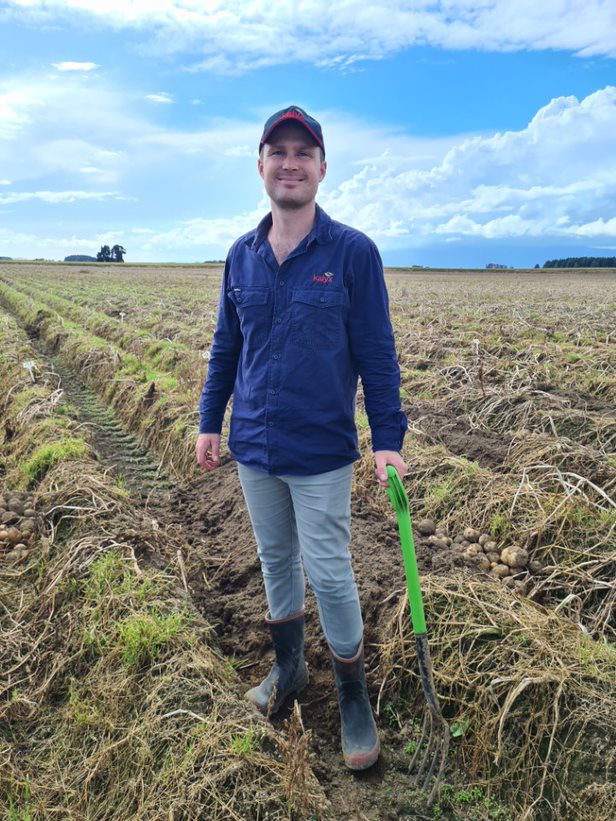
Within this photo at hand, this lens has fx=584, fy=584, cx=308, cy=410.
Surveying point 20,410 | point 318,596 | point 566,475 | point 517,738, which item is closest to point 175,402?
point 20,410

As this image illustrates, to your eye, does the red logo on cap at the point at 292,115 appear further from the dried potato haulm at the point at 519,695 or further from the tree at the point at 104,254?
the tree at the point at 104,254

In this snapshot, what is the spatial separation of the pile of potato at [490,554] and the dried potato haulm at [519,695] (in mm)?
628

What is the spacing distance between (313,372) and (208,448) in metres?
0.89

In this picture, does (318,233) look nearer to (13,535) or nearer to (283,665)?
(283,665)

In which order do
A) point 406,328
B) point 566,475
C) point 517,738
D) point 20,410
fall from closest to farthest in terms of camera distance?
point 517,738 → point 566,475 → point 20,410 → point 406,328

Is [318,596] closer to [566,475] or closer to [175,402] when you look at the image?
[566,475]

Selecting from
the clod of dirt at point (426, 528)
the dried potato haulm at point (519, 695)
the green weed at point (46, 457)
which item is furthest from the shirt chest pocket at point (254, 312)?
the green weed at point (46, 457)

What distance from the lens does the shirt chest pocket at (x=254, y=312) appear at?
8.15 ft

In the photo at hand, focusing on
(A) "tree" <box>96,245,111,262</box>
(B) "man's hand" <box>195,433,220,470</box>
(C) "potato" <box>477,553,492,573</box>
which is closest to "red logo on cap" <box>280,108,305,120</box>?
(B) "man's hand" <box>195,433,220,470</box>

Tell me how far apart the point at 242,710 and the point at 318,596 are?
61cm

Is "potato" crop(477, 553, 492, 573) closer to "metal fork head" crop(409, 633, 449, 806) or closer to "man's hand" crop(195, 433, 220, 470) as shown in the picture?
"metal fork head" crop(409, 633, 449, 806)

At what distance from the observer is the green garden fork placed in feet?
7.86

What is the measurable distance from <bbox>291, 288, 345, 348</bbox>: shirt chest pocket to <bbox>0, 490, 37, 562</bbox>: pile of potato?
9.10 feet

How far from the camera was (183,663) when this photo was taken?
2832mm
